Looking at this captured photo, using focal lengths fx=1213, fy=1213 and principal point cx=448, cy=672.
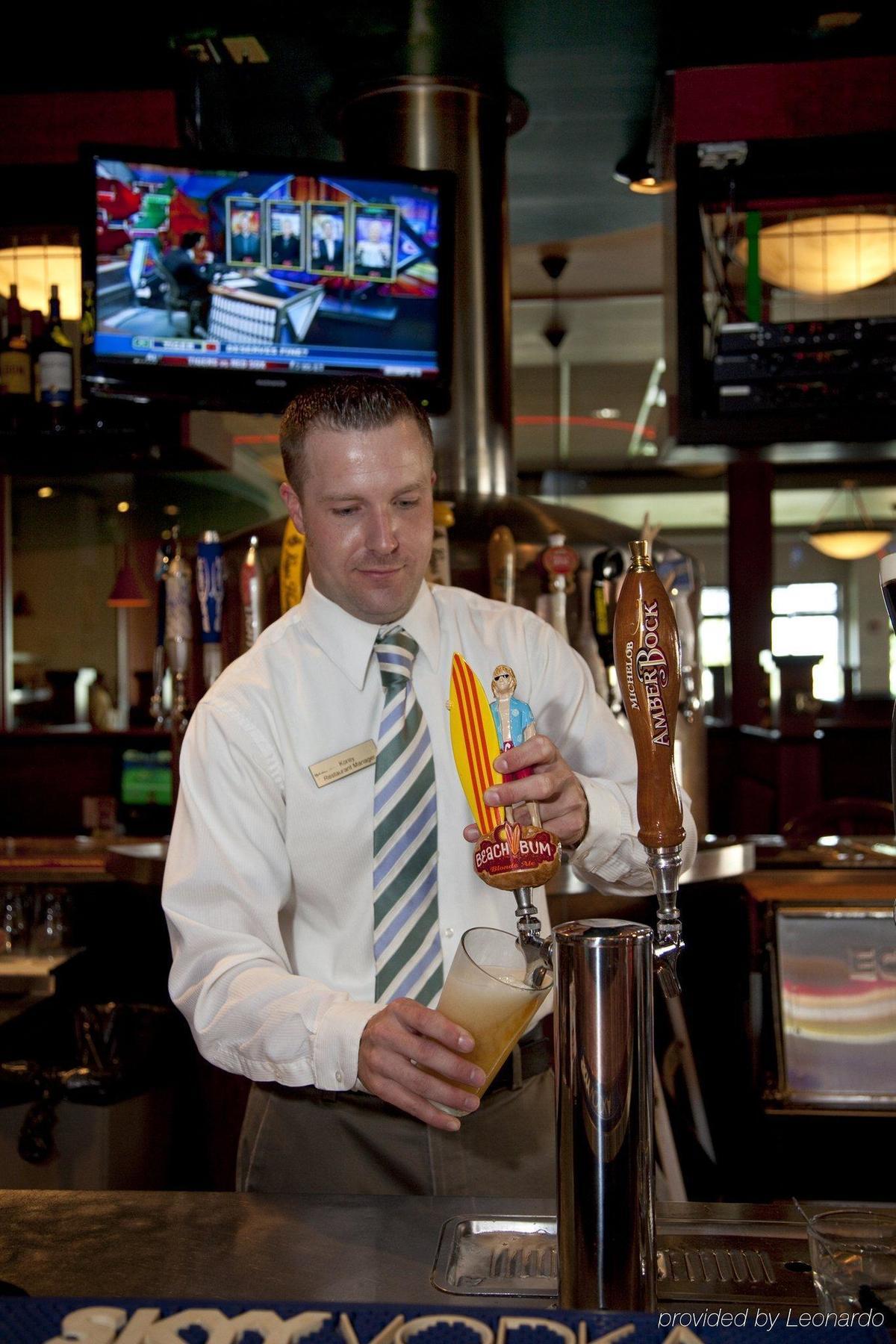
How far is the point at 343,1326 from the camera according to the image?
2.35 ft

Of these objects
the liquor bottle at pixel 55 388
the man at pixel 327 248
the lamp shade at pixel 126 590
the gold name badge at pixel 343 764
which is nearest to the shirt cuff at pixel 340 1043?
the gold name badge at pixel 343 764

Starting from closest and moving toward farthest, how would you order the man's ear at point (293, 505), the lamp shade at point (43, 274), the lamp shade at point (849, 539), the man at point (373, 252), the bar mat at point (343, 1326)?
the bar mat at point (343, 1326), the man's ear at point (293, 505), the man at point (373, 252), the lamp shade at point (43, 274), the lamp shade at point (849, 539)

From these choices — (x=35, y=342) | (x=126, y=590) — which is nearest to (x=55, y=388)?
(x=35, y=342)

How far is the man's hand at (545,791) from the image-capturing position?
88 cm

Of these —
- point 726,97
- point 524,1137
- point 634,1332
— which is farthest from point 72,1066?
point 726,97

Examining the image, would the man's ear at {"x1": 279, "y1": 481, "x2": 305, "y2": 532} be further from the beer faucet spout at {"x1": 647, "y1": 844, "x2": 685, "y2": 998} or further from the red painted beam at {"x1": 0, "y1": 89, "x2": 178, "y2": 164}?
the red painted beam at {"x1": 0, "y1": 89, "x2": 178, "y2": 164}

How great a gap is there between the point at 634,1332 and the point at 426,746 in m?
0.86

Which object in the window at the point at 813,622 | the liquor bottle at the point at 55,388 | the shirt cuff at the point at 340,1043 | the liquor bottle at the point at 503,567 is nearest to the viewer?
the shirt cuff at the point at 340,1043

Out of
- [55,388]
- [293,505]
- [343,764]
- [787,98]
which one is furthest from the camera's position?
[55,388]

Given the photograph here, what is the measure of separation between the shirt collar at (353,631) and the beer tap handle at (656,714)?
71 centimetres

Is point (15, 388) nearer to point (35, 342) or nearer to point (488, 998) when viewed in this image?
point (35, 342)

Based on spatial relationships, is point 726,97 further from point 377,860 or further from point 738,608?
point 738,608

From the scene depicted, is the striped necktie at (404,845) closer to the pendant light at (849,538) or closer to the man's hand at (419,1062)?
the man's hand at (419,1062)

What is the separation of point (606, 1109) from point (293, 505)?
957 mm
